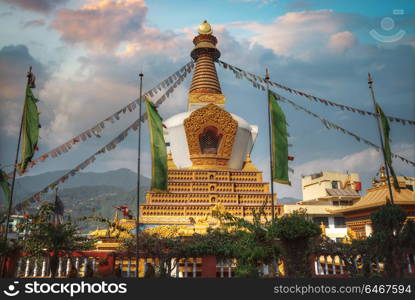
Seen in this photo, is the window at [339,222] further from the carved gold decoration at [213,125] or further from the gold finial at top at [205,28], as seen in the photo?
the gold finial at top at [205,28]

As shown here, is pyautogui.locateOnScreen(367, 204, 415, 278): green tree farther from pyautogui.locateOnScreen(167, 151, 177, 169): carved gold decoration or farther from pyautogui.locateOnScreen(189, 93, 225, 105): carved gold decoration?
pyautogui.locateOnScreen(189, 93, 225, 105): carved gold decoration

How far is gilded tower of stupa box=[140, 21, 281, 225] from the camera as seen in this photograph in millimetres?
31297

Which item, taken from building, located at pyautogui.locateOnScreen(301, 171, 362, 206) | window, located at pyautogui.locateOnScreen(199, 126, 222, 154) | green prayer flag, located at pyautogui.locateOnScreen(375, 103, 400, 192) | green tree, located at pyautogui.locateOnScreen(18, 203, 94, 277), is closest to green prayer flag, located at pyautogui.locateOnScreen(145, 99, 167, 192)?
A: green tree, located at pyautogui.locateOnScreen(18, 203, 94, 277)

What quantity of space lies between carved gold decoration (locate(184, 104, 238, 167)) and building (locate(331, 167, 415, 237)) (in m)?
13.6

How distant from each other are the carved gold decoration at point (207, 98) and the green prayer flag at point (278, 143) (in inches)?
907

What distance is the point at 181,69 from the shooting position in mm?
24891

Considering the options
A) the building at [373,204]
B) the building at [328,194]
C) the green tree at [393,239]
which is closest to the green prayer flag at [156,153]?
the green tree at [393,239]

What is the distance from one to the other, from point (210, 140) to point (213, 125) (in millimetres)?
1644

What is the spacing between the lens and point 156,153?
14781 mm

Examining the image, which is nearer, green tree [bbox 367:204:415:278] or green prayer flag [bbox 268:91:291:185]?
green tree [bbox 367:204:415:278]

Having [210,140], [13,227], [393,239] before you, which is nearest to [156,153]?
[393,239]

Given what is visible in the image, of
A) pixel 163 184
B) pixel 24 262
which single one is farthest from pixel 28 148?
pixel 163 184

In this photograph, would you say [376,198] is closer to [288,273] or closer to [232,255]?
[232,255]

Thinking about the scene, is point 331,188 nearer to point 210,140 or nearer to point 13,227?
point 210,140
